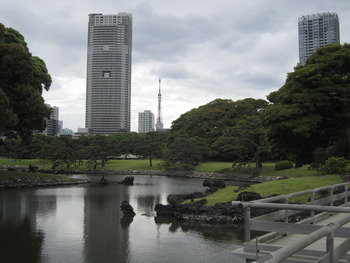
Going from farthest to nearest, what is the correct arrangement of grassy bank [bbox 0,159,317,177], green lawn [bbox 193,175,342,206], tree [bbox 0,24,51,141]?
grassy bank [bbox 0,159,317,177] → tree [bbox 0,24,51,141] → green lawn [bbox 193,175,342,206]

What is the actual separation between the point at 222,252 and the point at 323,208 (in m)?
7.14

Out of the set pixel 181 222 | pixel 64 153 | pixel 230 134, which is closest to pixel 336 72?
pixel 181 222

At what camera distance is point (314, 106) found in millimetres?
15047

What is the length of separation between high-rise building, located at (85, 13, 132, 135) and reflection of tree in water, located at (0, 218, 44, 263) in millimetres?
123564

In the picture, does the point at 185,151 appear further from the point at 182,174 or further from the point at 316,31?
the point at 316,31

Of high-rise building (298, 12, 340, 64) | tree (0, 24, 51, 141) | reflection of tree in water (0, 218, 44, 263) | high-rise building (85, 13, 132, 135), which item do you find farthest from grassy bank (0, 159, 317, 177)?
high-rise building (85, 13, 132, 135)

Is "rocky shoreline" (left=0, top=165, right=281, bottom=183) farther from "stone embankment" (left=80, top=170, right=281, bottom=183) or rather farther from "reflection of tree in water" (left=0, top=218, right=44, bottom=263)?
"reflection of tree in water" (left=0, top=218, right=44, bottom=263)

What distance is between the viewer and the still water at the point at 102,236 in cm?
971

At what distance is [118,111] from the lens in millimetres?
136500

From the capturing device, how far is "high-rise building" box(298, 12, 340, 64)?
85.3 metres

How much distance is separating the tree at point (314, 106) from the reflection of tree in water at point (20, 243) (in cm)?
1122

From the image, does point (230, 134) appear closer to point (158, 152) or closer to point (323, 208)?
point (158, 152)

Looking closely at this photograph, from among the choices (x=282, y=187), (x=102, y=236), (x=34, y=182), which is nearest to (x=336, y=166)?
(x=282, y=187)

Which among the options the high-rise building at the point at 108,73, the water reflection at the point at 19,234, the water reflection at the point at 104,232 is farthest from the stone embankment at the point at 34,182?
the high-rise building at the point at 108,73
